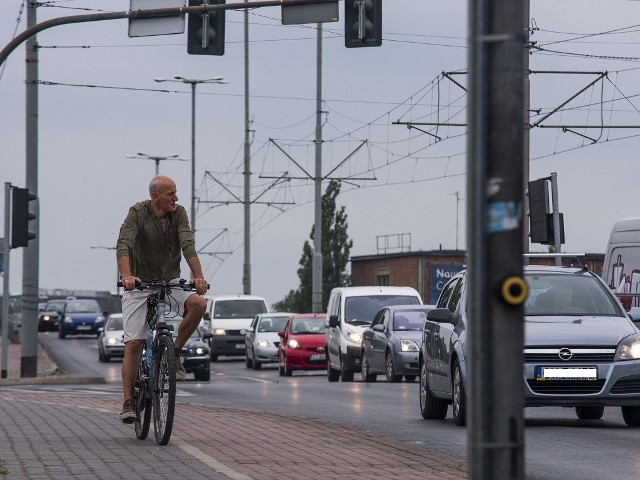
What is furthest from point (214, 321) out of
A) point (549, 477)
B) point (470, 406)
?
point (470, 406)

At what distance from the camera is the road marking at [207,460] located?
28.9ft

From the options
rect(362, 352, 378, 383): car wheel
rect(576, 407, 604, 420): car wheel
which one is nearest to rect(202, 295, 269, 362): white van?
rect(362, 352, 378, 383): car wheel

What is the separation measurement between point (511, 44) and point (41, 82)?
88.4ft

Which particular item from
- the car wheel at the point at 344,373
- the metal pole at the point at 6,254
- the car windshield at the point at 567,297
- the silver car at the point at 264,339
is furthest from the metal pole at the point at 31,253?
the car windshield at the point at 567,297

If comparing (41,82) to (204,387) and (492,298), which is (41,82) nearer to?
(204,387)

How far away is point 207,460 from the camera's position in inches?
381

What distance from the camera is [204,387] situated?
83.5 feet

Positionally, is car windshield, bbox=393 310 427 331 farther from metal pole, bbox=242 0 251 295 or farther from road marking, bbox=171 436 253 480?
metal pole, bbox=242 0 251 295

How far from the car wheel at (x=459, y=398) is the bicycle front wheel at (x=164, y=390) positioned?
12.6 ft

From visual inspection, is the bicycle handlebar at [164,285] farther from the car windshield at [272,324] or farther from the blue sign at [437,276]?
the blue sign at [437,276]

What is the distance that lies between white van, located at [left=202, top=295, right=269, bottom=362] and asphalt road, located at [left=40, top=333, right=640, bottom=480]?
70.1 feet

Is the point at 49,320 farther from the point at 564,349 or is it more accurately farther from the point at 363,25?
the point at 564,349

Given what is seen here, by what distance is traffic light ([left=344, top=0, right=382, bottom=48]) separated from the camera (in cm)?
1916

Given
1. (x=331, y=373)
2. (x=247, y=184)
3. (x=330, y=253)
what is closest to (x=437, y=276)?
(x=330, y=253)
